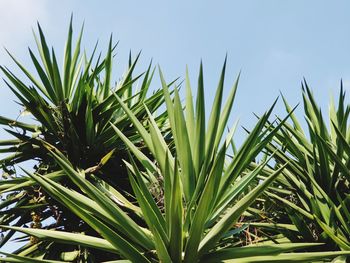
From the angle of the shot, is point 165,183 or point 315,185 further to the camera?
point 315,185

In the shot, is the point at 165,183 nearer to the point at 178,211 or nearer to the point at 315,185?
the point at 178,211

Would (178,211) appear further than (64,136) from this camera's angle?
No

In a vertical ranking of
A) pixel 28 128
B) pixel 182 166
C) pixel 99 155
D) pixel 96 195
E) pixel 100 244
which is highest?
pixel 28 128

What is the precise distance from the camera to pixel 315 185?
9.74 feet

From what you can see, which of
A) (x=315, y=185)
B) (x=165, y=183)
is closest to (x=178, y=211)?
(x=165, y=183)

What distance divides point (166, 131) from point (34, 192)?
1.15 metres

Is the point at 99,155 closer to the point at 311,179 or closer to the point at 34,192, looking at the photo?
the point at 34,192

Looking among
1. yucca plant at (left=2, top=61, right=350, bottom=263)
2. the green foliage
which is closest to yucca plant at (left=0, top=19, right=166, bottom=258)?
the green foliage

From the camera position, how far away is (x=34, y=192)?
3486mm

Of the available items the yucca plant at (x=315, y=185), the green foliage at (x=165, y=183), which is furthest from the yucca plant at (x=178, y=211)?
the yucca plant at (x=315, y=185)

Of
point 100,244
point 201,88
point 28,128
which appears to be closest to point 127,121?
point 28,128

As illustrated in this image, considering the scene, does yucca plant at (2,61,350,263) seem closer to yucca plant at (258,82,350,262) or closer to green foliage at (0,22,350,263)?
green foliage at (0,22,350,263)

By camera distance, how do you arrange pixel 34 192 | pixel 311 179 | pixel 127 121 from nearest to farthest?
pixel 311 179, pixel 34 192, pixel 127 121

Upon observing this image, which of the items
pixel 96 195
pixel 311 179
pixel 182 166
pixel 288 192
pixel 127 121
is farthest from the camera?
pixel 127 121
